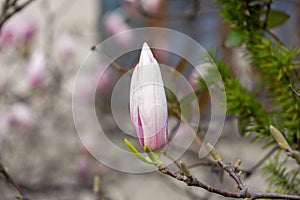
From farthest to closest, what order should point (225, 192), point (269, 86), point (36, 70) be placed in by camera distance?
1. point (36, 70)
2. point (269, 86)
3. point (225, 192)

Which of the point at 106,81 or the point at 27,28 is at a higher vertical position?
the point at 27,28

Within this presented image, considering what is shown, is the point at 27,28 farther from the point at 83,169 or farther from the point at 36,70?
the point at 83,169

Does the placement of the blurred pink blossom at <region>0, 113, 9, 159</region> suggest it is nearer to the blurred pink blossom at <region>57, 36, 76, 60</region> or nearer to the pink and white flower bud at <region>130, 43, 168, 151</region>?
the blurred pink blossom at <region>57, 36, 76, 60</region>

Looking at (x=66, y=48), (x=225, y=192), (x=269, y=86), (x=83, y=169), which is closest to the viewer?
(x=225, y=192)

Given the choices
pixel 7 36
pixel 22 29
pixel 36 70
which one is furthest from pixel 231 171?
pixel 22 29

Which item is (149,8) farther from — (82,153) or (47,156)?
(47,156)

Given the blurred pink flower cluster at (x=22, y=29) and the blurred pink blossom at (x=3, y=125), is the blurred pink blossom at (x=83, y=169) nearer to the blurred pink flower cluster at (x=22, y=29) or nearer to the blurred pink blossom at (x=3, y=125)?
the blurred pink blossom at (x=3, y=125)

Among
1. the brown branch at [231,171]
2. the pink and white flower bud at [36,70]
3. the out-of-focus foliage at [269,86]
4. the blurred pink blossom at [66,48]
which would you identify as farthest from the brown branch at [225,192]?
the blurred pink blossom at [66,48]
